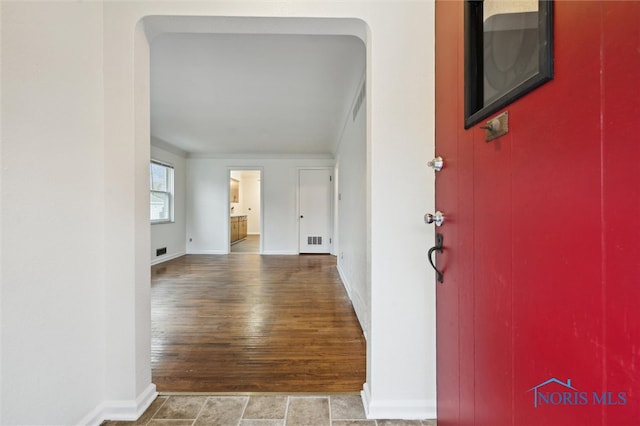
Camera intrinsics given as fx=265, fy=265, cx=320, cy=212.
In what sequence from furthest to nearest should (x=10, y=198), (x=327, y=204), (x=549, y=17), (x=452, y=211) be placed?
(x=327, y=204), (x=452, y=211), (x=10, y=198), (x=549, y=17)

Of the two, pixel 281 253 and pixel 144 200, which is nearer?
pixel 144 200

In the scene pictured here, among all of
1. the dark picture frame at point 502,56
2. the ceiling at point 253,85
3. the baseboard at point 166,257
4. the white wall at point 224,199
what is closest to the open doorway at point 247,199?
the white wall at point 224,199

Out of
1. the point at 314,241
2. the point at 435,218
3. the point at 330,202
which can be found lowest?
the point at 314,241

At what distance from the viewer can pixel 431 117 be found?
131 centimetres

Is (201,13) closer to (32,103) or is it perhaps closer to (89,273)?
(32,103)

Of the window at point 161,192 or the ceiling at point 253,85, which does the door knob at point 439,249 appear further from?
the window at point 161,192

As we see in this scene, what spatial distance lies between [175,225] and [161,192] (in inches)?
30.7

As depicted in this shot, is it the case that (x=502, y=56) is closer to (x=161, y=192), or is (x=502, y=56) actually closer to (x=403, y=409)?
(x=403, y=409)

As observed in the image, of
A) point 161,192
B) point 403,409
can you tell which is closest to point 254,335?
point 403,409

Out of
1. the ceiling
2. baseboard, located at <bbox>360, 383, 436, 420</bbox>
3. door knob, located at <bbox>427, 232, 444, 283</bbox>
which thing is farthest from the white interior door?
door knob, located at <bbox>427, 232, 444, 283</bbox>

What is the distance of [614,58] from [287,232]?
5.93m

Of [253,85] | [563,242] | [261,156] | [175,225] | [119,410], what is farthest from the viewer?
[261,156]

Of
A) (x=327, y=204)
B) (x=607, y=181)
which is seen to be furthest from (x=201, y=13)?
(x=327, y=204)

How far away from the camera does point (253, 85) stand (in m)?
2.65
